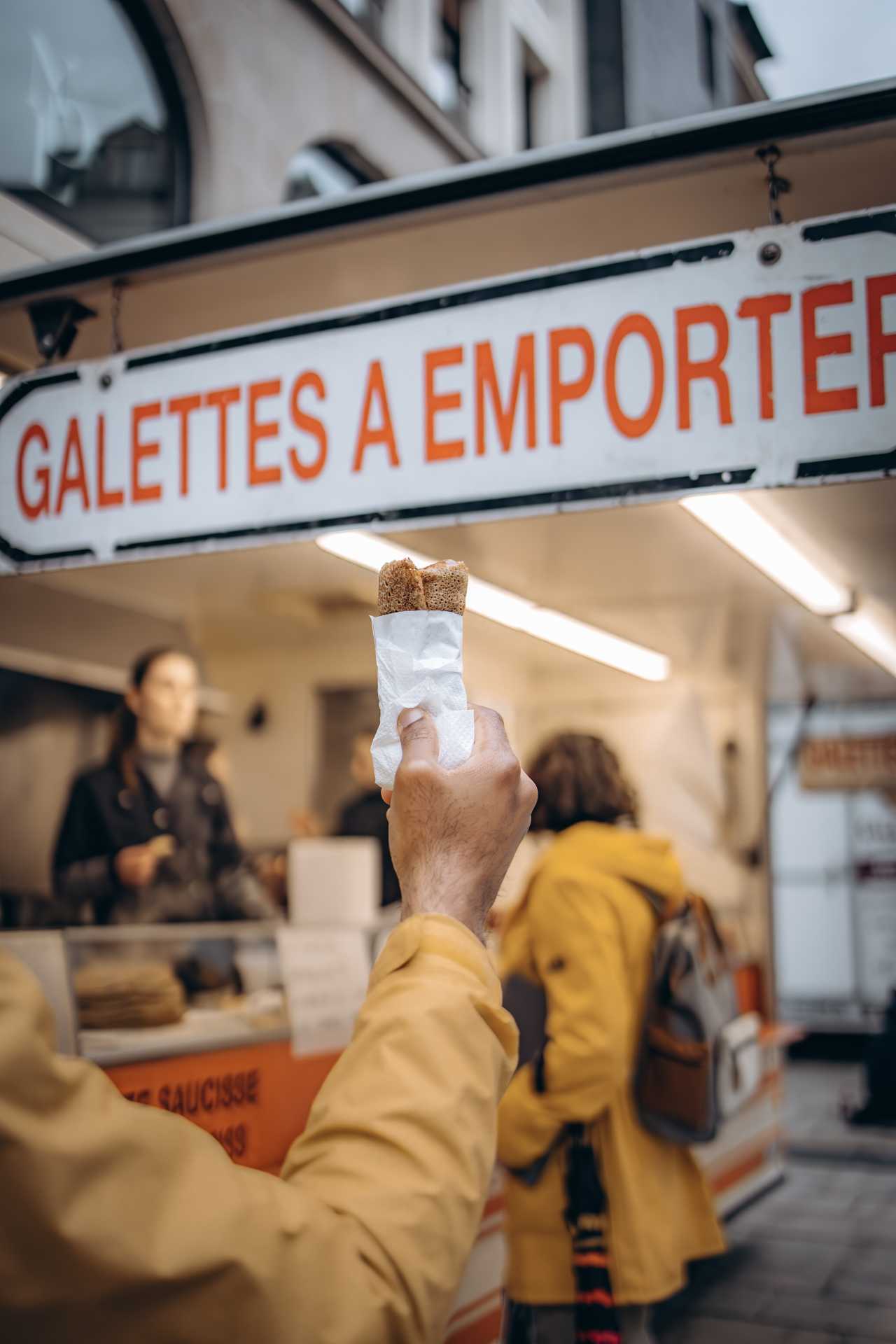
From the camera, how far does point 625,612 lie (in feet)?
24.8

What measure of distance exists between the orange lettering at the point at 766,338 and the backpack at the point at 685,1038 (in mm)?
1945

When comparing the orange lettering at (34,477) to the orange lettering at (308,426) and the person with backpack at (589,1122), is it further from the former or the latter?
the person with backpack at (589,1122)

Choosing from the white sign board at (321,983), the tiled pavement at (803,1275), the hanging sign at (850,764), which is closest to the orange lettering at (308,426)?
Answer: the white sign board at (321,983)

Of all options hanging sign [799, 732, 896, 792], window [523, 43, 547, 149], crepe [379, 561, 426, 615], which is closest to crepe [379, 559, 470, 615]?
crepe [379, 561, 426, 615]

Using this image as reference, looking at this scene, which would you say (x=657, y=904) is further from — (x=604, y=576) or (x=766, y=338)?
(x=604, y=576)

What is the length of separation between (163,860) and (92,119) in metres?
3.70

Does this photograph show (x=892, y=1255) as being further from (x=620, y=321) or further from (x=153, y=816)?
(x=620, y=321)

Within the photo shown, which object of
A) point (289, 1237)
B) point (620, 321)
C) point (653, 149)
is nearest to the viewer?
point (289, 1237)

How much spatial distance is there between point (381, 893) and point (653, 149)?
19.7ft

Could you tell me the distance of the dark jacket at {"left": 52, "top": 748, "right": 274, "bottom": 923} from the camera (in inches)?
210

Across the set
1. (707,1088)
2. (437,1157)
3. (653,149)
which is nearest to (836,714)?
(707,1088)

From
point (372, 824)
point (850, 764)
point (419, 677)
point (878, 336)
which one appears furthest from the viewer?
point (850, 764)

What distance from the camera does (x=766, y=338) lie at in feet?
6.45

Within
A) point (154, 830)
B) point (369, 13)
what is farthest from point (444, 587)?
point (369, 13)
